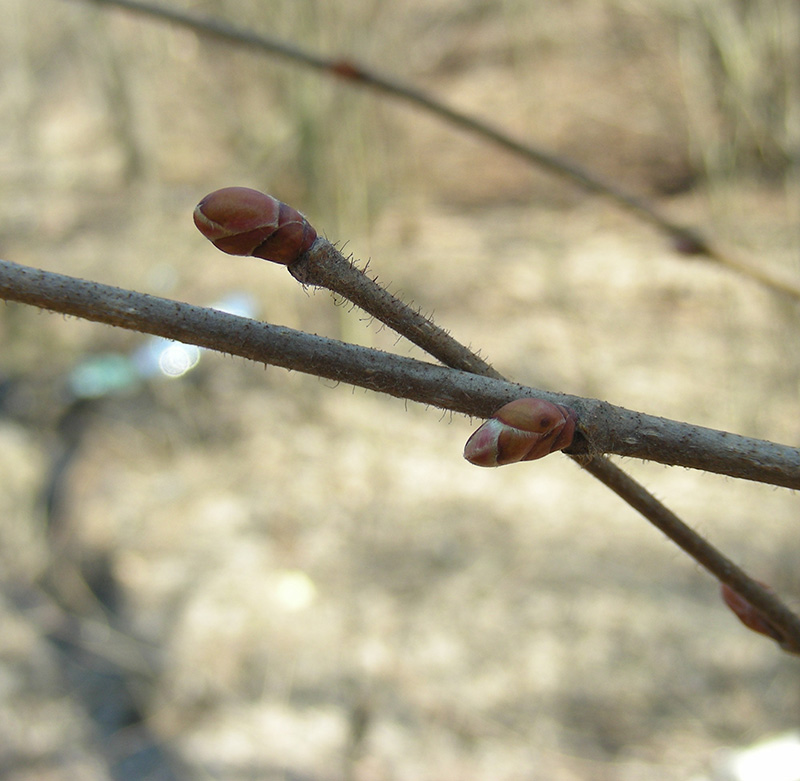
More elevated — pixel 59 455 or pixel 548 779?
pixel 59 455

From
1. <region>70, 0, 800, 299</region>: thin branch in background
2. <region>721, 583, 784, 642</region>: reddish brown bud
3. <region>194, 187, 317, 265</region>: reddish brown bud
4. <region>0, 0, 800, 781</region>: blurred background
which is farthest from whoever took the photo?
<region>0, 0, 800, 781</region>: blurred background

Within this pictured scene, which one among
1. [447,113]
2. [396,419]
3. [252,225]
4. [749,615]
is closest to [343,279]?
[252,225]

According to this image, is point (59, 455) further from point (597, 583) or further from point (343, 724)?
point (597, 583)

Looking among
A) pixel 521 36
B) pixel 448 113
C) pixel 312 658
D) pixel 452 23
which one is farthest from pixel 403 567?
pixel 452 23

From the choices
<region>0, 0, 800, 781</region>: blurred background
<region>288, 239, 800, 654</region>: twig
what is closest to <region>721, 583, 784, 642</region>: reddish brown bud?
<region>288, 239, 800, 654</region>: twig

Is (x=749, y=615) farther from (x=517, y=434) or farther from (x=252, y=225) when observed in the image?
(x=252, y=225)

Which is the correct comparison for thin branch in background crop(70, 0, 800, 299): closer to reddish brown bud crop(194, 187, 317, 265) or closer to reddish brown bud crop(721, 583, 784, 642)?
reddish brown bud crop(721, 583, 784, 642)
